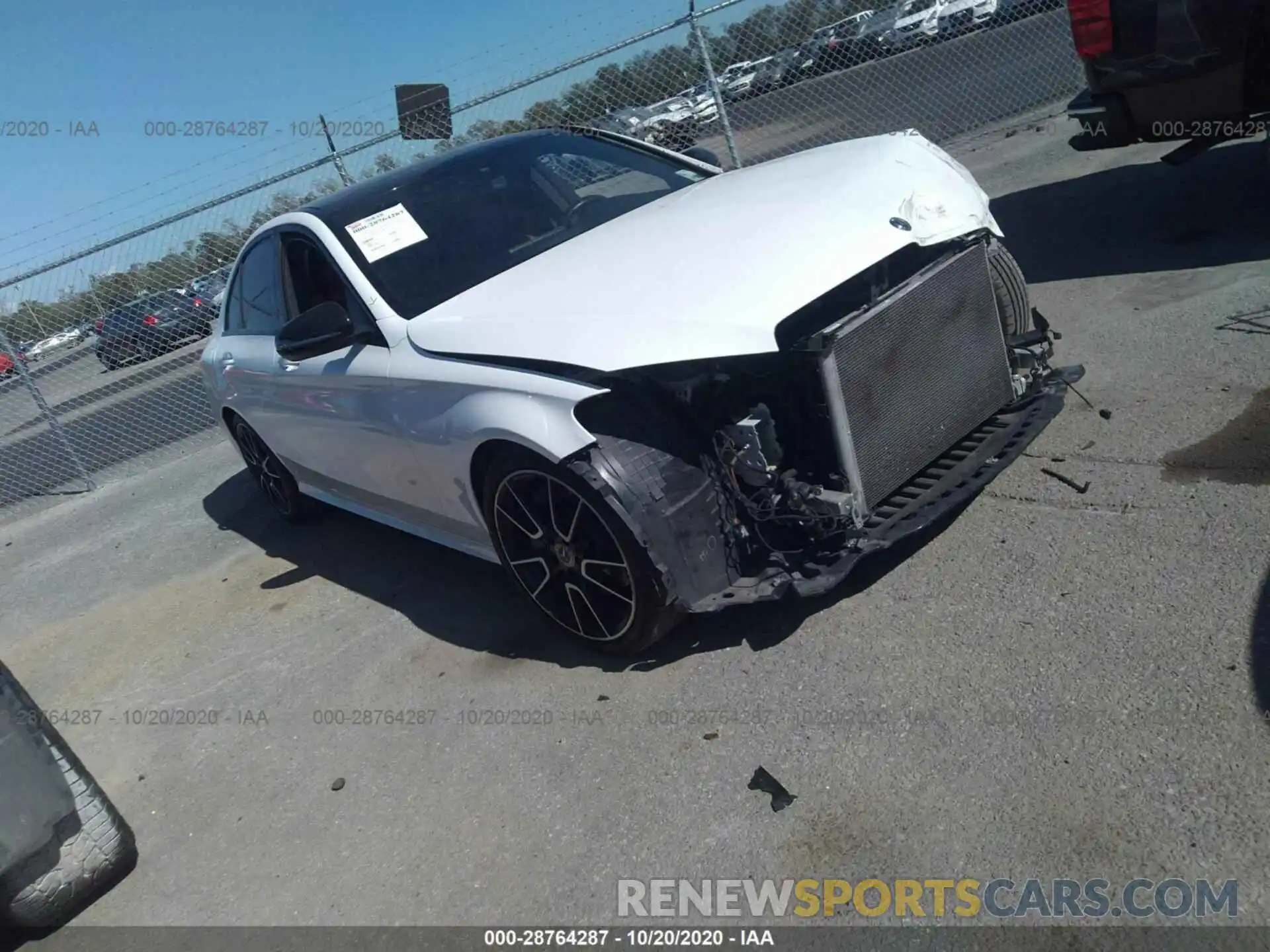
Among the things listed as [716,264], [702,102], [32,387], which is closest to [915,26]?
[702,102]

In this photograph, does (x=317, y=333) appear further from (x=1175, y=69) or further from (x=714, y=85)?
(x=714, y=85)

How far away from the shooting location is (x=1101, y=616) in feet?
10.3

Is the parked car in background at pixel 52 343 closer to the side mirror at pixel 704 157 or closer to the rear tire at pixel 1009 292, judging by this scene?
the side mirror at pixel 704 157

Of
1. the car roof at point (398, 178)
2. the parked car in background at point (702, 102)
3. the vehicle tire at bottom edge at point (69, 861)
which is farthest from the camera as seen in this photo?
the parked car in background at point (702, 102)

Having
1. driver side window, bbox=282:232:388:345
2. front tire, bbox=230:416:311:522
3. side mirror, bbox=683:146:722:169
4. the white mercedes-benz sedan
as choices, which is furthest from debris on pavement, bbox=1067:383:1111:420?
front tire, bbox=230:416:311:522

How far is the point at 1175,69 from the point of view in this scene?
532cm

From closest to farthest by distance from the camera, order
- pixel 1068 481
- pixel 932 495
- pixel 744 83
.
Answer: pixel 932 495, pixel 1068 481, pixel 744 83

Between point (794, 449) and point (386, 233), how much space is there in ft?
6.75

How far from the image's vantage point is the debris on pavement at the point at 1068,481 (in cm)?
386

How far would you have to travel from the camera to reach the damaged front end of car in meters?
3.26

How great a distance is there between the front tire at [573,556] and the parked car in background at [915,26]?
442 inches

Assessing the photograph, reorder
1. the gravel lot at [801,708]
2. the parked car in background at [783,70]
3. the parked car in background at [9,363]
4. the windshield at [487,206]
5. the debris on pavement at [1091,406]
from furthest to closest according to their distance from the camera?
the parked car in background at [783,70]
the parked car in background at [9,363]
the debris on pavement at [1091,406]
the windshield at [487,206]
the gravel lot at [801,708]

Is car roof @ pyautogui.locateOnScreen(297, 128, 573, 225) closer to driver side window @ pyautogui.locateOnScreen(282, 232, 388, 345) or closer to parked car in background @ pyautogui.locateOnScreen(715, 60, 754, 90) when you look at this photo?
driver side window @ pyautogui.locateOnScreen(282, 232, 388, 345)

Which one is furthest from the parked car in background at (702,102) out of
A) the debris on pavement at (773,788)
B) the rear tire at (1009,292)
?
the debris on pavement at (773,788)
